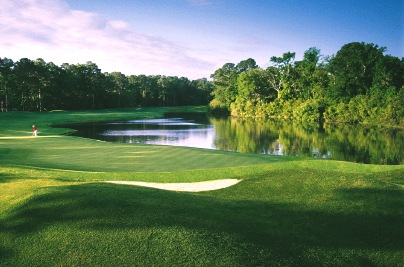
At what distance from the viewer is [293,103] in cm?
8319

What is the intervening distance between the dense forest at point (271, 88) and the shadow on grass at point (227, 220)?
188ft

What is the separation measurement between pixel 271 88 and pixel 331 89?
25.2 meters

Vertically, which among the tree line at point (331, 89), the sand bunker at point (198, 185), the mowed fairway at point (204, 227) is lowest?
the sand bunker at point (198, 185)

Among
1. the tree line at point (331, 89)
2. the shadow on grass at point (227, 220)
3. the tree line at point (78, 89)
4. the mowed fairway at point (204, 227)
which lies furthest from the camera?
the tree line at point (78, 89)

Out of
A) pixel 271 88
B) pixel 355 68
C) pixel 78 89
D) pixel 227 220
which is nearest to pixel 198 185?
pixel 227 220

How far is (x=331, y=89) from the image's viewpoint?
72.3 meters

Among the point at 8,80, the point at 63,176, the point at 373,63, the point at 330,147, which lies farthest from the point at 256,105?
the point at 63,176

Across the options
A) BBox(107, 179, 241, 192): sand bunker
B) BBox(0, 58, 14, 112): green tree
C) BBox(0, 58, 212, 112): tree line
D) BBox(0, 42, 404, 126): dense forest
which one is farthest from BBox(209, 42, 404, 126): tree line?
BBox(0, 58, 14, 112): green tree

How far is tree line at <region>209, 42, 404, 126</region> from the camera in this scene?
62375mm

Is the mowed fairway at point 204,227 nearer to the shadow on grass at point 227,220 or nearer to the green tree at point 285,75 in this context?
the shadow on grass at point 227,220

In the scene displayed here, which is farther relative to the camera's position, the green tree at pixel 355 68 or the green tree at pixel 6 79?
the green tree at pixel 6 79

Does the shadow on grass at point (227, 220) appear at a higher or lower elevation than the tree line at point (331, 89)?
lower

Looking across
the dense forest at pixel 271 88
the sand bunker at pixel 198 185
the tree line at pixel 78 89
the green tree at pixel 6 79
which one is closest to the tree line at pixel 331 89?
the dense forest at pixel 271 88

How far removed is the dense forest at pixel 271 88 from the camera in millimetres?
63906
